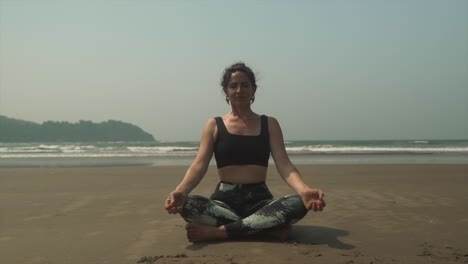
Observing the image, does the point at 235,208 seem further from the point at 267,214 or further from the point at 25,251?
the point at 25,251

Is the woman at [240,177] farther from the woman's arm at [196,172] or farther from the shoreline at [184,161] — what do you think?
the shoreline at [184,161]

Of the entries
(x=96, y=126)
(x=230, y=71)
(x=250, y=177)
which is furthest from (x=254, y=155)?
(x=96, y=126)

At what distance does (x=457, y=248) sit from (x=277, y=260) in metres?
1.59

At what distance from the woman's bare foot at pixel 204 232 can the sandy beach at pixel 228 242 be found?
0.08 metres

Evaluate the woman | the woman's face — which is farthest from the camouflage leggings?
the woman's face

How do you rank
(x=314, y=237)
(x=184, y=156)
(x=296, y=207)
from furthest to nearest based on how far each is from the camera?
(x=184, y=156) < (x=314, y=237) < (x=296, y=207)

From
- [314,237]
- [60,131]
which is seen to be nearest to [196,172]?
[314,237]

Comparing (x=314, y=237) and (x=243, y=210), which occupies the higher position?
(x=243, y=210)

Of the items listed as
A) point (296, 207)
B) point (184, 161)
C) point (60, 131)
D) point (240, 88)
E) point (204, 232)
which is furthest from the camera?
point (60, 131)

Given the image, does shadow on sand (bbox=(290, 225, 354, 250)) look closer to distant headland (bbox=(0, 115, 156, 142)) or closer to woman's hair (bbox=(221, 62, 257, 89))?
woman's hair (bbox=(221, 62, 257, 89))

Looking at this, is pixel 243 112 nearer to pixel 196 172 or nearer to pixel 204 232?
pixel 196 172

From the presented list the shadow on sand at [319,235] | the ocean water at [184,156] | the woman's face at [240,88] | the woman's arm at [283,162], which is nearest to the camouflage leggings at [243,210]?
the woman's arm at [283,162]

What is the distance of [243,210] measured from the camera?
139 inches

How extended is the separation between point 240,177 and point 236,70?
963 millimetres
